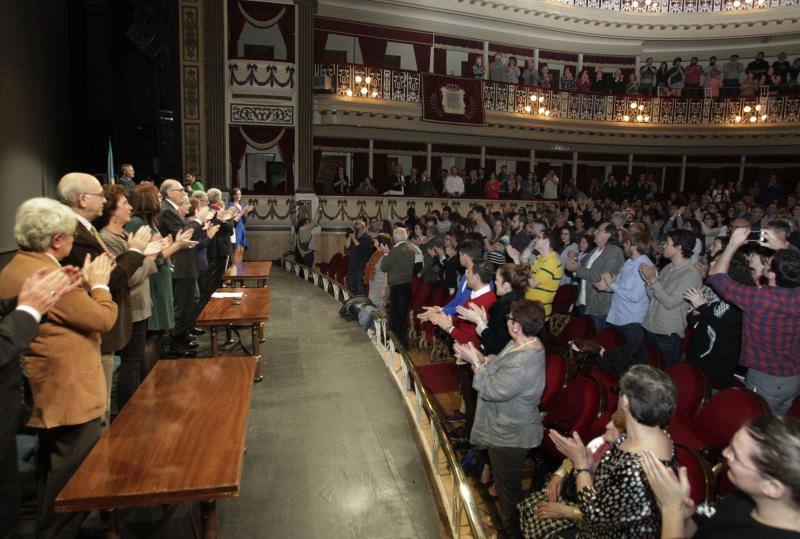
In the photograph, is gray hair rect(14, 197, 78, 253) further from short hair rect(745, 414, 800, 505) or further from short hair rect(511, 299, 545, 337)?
short hair rect(745, 414, 800, 505)

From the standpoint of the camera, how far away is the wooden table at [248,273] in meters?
6.61

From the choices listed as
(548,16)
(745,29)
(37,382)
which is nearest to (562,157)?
(548,16)

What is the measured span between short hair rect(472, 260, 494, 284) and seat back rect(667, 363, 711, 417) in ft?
4.78

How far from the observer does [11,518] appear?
2143mm

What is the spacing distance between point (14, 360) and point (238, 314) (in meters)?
2.38

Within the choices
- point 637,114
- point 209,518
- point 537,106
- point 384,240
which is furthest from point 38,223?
Result: point 637,114

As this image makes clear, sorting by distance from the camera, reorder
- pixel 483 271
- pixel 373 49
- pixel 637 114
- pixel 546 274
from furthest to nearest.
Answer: pixel 637 114, pixel 373 49, pixel 546 274, pixel 483 271

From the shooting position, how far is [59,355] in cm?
240

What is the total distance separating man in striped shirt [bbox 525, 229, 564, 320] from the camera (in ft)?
17.5

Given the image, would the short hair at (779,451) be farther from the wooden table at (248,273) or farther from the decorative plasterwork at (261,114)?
the decorative plasterwork at (261,114)

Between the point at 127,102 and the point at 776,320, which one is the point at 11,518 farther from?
the point at 127,102

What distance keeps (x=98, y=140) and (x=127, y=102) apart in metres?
0.79

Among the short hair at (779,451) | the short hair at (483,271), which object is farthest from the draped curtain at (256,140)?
the short hair at (779,451)

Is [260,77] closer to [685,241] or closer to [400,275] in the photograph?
[400,275]
